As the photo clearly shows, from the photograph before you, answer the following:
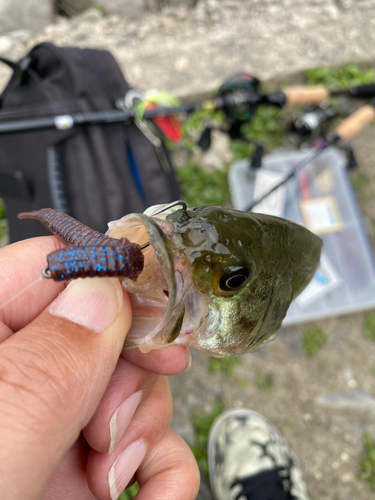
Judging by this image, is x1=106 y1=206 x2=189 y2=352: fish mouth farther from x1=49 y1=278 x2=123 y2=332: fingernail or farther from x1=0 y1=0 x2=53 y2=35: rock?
x1=0 y1=0 x2=53 y2=35: rock

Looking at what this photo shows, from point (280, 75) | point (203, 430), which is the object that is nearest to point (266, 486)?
point (203, 430)

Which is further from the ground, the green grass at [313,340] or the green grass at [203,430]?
the green grass at [313,340]

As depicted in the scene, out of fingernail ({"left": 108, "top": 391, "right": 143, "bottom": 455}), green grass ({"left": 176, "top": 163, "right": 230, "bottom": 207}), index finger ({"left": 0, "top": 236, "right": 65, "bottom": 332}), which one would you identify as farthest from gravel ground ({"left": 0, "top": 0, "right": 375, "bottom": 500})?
index finger ({"left": 0, "top": 236, "right": 65, "bottom": 332})

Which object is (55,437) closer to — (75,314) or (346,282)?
(75,314)

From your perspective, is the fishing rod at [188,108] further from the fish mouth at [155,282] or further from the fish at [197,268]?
the fish mouth at [155,282]

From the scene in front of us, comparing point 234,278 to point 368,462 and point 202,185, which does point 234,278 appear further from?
point 368,462

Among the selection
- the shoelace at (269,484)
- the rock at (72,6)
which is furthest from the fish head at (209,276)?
the rock at (72,6)
